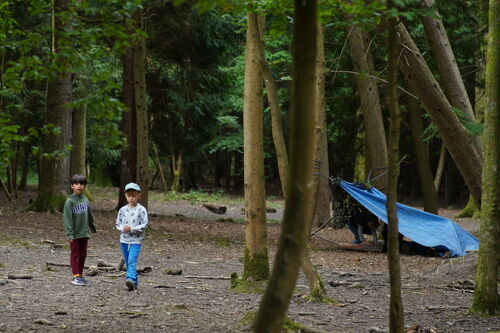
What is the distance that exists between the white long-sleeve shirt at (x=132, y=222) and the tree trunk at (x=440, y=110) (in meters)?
3.56

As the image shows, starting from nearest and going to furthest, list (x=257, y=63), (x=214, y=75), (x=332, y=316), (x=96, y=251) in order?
(x=332, y=316) < (x=257, y=63) < (x=96, y=251) < (x=214, y=75)

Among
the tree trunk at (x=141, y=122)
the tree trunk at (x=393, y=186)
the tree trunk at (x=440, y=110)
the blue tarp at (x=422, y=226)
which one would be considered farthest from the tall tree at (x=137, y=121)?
the blue tarp at (x=422, y=226)

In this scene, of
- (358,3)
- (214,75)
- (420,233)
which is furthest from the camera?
(214,75)

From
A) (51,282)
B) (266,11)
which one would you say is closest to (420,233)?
(51,282)

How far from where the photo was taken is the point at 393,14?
3314mm

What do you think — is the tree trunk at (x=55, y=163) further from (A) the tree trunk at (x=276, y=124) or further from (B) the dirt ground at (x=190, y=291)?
(A) the tree trunk at (x=276, y=124)

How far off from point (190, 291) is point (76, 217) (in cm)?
145

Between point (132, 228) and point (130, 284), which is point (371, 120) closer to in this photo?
point (132, 228)

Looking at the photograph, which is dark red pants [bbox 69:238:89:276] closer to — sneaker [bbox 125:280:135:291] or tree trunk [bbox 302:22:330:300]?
sneaker [bbox 125:280:135:291]

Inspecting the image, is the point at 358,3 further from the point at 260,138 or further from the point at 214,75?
the point at 214,75

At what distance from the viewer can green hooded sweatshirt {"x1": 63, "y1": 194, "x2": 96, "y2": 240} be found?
7.46 metres

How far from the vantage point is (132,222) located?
7285 mm

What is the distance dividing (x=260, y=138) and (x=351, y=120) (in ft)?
44.7

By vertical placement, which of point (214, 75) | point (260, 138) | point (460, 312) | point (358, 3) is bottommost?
point (460, 312)
